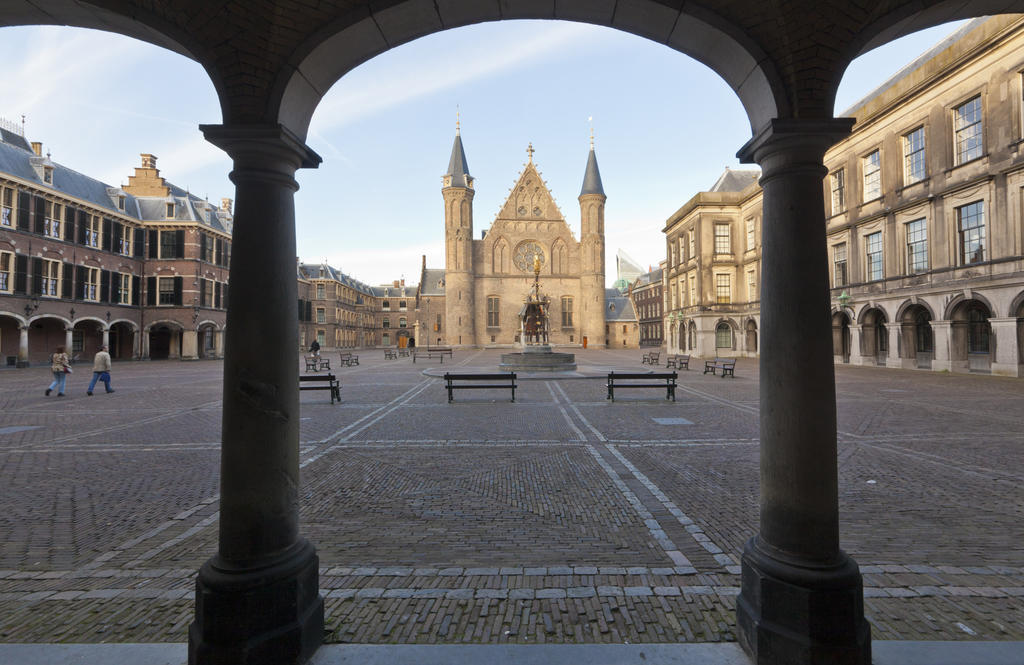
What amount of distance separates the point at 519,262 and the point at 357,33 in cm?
5395

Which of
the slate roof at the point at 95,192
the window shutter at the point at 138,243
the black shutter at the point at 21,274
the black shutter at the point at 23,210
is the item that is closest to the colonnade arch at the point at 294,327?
the black shutter at the point at 21,274

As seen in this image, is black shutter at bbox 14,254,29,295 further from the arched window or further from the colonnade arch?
the arched window

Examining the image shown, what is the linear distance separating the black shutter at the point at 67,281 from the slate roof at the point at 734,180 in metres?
48.8

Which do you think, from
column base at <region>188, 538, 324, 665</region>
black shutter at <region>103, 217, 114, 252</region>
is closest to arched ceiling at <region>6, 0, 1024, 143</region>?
column base at <region>188, 538, 324, 665</region>

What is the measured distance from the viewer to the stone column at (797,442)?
2527 millimetres

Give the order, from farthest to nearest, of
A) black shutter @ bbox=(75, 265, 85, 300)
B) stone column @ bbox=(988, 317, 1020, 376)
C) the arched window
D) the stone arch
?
1. the arched window
2. black shutter @ bbox=(75, 265, 85, 300)
3. stone column @ bbox=(988, 317, 1020, 376)
4. the stone arch

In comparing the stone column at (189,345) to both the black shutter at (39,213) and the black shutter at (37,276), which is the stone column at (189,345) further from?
the black shutter at (39,213)

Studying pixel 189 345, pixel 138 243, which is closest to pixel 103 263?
pixel 138 243

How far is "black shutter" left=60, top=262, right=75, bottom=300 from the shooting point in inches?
1175

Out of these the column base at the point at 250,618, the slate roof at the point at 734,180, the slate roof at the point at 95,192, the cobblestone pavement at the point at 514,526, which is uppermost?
the slate roof at the point at 734,180

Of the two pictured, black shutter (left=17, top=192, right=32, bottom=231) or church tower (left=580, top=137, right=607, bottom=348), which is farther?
church tower (left=580, top=137, right=607, bottom=348)

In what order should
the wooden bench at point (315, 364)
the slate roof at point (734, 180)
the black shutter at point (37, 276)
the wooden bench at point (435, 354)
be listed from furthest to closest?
the slate roof at point (734, 180) → the wooden bench at point (435, 354) → the black shutter at point (37, 276) → the wooden bench at point (315, 364)

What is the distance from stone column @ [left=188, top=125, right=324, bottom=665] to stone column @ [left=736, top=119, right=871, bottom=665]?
2.66 m

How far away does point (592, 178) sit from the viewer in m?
57.2
